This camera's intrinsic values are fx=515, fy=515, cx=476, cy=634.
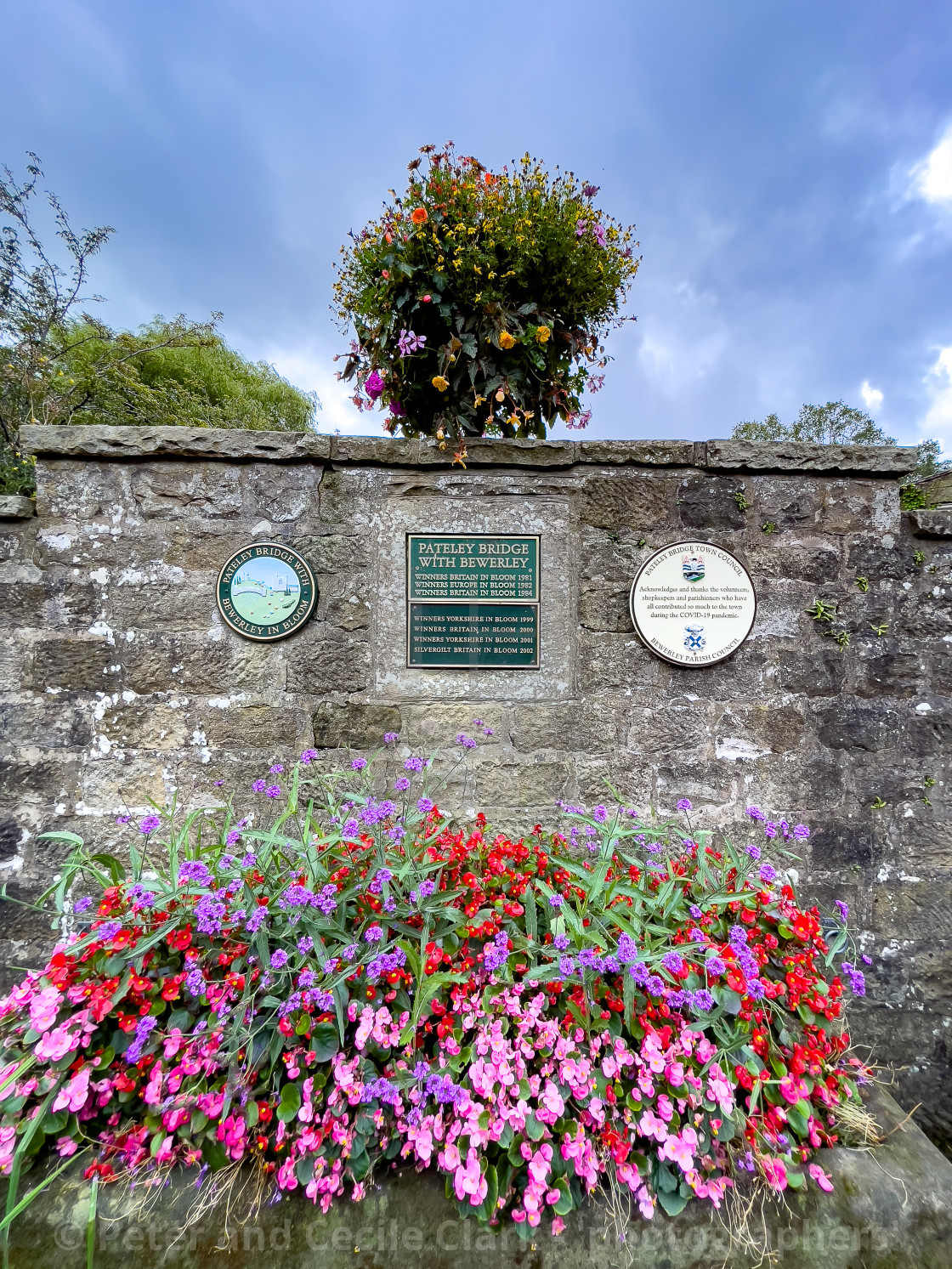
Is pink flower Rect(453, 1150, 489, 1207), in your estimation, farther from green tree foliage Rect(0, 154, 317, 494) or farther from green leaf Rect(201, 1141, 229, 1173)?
green tree foliage Rect(0, 154, 317, 494)

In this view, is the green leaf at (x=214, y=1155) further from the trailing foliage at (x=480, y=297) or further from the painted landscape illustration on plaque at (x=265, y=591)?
the trailing foliage at (x=480, y=297)

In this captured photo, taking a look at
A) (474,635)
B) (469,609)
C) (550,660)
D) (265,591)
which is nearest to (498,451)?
(469,609)

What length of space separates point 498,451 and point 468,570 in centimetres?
55

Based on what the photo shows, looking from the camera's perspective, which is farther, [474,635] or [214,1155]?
[474,635]

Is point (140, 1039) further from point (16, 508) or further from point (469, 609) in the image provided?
point (16, 508)

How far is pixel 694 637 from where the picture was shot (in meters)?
2.34

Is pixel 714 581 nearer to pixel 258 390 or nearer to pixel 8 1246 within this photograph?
pixel 8 1246

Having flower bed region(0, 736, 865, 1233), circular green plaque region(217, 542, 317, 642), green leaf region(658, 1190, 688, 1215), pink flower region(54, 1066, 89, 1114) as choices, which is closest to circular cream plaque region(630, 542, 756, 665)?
flower bed region(0, 736, 865, 1233)

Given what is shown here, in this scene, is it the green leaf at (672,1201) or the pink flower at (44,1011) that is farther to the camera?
the pink flower at (44,1011)

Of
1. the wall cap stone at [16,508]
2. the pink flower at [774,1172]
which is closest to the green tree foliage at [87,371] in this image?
the wall cap stone at [16,508]

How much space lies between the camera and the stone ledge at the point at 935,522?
7.55ft

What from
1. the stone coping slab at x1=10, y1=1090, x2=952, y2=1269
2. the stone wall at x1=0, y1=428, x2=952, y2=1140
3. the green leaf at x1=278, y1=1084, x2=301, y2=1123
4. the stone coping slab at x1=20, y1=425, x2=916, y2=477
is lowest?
the stone coping slab at x1=10, y1=1090, x2=952, y2=1269

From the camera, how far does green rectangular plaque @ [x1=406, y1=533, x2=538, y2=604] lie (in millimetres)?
2338

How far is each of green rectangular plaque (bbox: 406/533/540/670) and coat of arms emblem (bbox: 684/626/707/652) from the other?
68 centimetres
